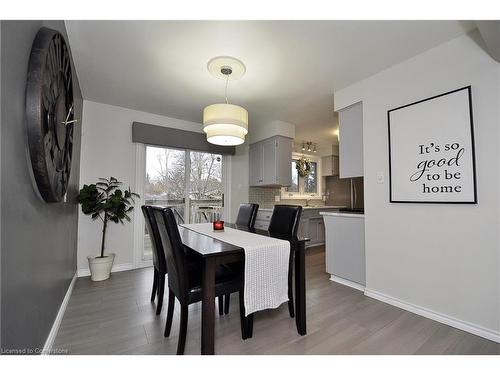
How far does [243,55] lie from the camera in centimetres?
205

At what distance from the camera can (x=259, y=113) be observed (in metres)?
3.53

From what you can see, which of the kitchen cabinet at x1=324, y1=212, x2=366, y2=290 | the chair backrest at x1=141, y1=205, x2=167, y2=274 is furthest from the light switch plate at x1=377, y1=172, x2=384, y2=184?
the chair backrest at x1=141, y1=205, x2=167, y2=274

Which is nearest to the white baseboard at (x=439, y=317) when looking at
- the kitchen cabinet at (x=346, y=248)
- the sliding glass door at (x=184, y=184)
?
the kitchen cabinet at (x=346, y=248)

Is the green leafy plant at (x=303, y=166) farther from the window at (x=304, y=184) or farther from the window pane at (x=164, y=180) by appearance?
the window pane at (x=164, y=180)

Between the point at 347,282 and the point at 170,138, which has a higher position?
the point at 170,138

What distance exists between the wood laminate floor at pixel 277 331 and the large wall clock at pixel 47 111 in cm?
107

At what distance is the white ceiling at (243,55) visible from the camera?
1729 millimetres

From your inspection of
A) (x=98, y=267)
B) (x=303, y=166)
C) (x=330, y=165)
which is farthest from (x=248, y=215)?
(x=330, y=165)

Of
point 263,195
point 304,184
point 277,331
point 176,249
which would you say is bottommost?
point 277,331

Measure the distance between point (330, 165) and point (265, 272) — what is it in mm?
4415

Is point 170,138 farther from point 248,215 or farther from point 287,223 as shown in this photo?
point 287,223

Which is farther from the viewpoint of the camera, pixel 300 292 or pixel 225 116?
pixel 225 116
